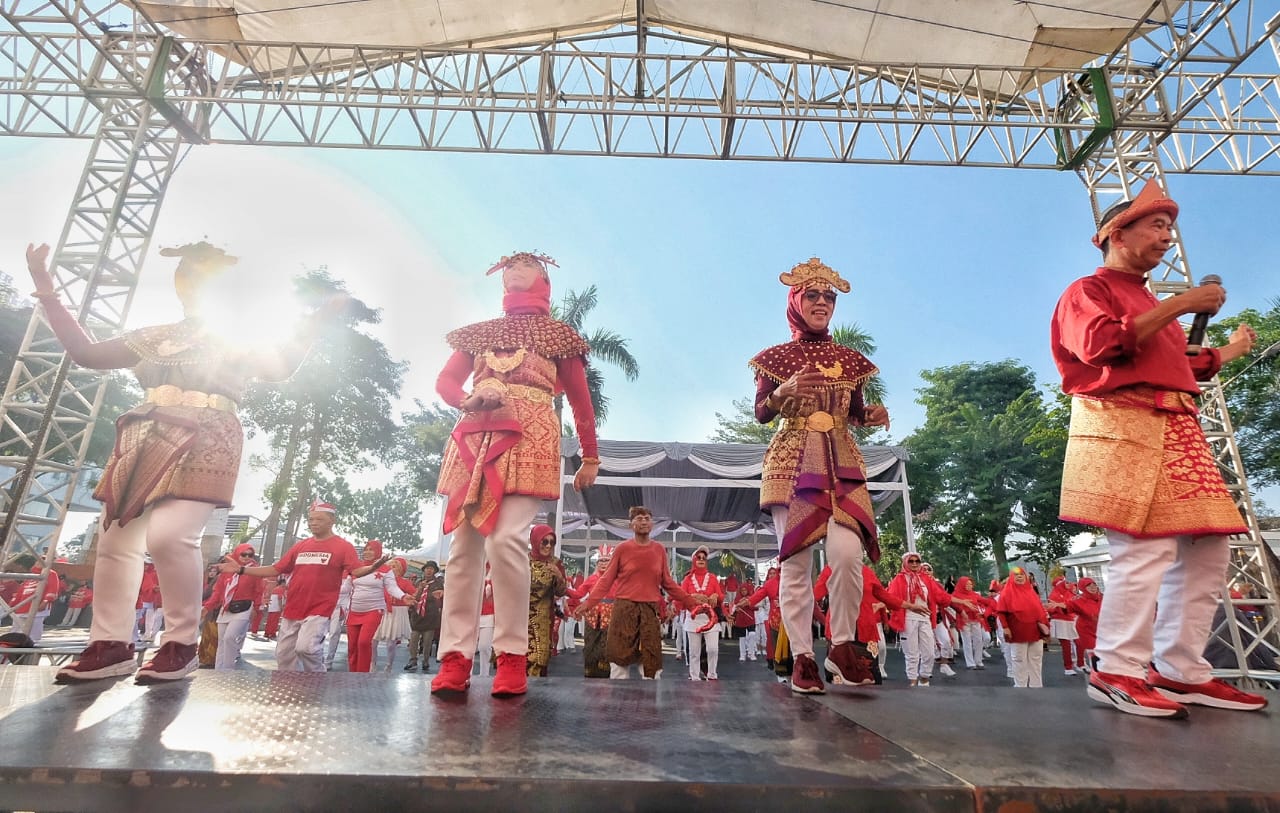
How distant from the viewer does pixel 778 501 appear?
296cm

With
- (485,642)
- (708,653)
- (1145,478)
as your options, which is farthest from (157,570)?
(708,653)

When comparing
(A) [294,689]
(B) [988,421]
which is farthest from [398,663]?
(B) [988,421]

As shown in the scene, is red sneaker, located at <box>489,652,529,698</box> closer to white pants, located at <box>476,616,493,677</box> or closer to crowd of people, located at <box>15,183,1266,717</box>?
crowd of people, located at <box>15,183,1266,717</box>

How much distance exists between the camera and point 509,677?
7.67ft

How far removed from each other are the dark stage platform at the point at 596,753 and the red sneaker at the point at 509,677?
0.10 metres

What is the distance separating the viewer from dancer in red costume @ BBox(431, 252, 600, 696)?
7.96 feet

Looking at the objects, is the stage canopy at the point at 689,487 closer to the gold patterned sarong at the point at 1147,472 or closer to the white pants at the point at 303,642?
the white pants at the point at 303,642

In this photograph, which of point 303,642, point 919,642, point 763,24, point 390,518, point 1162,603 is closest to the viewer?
point 1162,603

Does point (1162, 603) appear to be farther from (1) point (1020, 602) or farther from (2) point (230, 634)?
(2) point (230, 634)

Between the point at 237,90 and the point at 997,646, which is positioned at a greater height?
the point at 237,90

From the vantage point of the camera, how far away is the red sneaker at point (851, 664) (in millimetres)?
2848

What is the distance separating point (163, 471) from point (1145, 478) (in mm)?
3613

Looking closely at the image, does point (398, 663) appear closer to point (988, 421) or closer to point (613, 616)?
point (613, 616)

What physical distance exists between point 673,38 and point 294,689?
10213 millimetres
